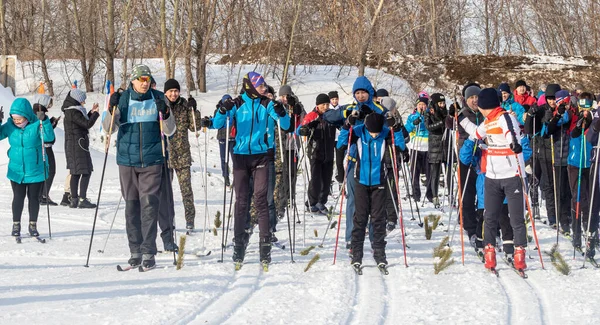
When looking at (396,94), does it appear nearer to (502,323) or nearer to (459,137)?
(459,137)

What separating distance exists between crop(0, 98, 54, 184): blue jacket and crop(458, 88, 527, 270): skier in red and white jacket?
493 cm

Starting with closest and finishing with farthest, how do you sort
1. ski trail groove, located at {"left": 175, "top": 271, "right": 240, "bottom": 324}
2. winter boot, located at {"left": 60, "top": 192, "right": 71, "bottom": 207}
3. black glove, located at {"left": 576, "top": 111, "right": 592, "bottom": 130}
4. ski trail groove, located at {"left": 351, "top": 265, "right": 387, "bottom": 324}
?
ski trail groove, located at {"left": 175, "top": 271, "right": 240, "bottom": 324} < ski trail groove, located at {"left": 351, "top": 265, "right": 387, "bottom": 324} < black glove, located at {"left": 576, "top": 111, "right": 592, "bottom": 130} < winter boot, located at {"left": 60, "top": 192, "right": 71, "bottom": 207}

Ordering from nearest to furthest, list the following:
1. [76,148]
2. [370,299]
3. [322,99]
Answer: [370,299] < [322,99] < [76,148]

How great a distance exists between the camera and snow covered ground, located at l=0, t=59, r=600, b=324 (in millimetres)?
5187

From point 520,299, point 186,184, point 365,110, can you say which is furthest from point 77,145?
point 520,299

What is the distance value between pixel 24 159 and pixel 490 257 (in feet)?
17.0

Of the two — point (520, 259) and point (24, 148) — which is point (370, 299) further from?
point (24, 148)

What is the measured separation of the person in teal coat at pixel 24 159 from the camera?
329 inches

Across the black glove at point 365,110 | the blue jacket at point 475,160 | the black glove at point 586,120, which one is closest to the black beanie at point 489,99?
the blue jacket at point 475,160

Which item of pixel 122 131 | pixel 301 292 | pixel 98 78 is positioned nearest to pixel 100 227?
pixel 122 131

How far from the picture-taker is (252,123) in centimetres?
684

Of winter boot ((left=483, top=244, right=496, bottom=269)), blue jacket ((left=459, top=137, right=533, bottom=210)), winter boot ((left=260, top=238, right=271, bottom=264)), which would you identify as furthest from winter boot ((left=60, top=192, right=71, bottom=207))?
winter boot ((left=483, top=244, right=496, bottom=269))

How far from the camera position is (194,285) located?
6020 millimetres

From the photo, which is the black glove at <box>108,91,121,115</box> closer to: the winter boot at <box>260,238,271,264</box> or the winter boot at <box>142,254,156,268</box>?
the winter boot at <box>142,254,156,268</box>
